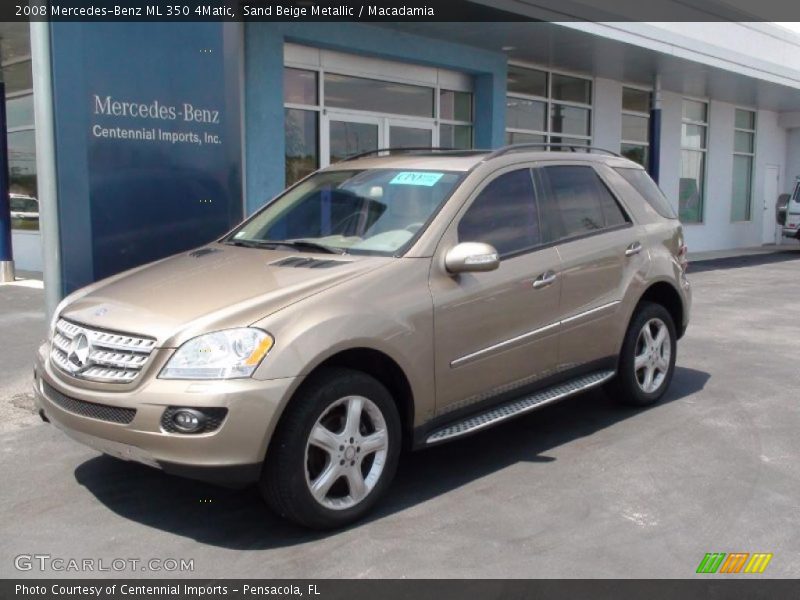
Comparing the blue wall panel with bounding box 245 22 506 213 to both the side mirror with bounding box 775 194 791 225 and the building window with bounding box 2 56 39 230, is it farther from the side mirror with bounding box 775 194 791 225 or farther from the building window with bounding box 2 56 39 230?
the side mirror with bounding box 775 194 791 225

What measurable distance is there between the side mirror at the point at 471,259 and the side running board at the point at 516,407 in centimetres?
86

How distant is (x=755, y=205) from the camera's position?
78.8 ft

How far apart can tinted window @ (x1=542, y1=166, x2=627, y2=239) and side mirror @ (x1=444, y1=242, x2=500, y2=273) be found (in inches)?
39.8

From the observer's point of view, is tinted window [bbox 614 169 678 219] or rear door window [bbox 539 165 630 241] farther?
tinted window [bbox 614 169 678 219]

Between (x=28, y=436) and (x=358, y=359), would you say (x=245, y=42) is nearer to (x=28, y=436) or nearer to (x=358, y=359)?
(x=28, y=436)

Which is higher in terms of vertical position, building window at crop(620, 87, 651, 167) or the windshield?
building window at crop(620, 87, 651, 167)

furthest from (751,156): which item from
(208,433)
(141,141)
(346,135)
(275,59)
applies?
(208,433)

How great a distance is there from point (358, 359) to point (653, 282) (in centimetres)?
279

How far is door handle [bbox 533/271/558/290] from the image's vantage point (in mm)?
4961

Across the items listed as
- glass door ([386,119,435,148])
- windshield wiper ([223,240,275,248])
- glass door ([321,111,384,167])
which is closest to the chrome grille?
windshield wiper ([223,240,275,248])

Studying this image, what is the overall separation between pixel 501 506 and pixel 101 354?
2119 mm

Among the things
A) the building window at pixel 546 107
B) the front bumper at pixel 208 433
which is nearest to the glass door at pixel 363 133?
the building window at pixel 546 107

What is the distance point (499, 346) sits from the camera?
4.71 metres

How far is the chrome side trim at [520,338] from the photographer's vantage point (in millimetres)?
4508
